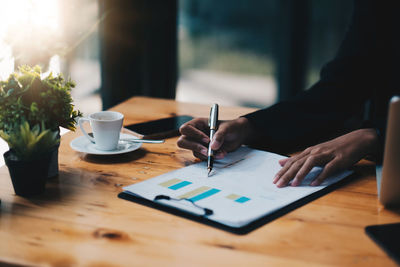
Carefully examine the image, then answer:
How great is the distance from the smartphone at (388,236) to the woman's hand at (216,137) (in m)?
0.43

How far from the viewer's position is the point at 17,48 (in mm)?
1379

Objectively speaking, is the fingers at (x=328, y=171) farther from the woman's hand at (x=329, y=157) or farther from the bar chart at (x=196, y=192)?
the bar chart at (x=196, y=192)

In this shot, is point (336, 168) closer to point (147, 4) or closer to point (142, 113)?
point (142, 113)

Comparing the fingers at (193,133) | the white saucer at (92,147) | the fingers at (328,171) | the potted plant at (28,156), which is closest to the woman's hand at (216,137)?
the fingers at (193,133)

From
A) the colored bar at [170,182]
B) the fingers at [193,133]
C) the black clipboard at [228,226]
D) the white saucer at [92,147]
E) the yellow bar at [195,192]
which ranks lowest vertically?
the black clipboard at [228,226]

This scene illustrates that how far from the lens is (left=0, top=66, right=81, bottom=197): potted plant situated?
78cm

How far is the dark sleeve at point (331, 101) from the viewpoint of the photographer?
117 cm

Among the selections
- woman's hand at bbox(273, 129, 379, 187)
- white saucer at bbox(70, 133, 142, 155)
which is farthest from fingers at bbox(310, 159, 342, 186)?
white saucer at bbox(70, 133, 142, 155)

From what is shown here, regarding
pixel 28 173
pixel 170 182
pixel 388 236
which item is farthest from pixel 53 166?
pixel 388 236

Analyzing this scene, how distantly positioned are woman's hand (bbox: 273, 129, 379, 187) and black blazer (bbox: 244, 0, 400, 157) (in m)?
0.11

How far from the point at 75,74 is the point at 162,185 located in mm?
1499

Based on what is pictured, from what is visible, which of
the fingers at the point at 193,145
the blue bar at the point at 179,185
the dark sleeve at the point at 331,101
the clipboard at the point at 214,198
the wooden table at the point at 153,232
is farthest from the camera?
the dark sleeve at the point at 331,101

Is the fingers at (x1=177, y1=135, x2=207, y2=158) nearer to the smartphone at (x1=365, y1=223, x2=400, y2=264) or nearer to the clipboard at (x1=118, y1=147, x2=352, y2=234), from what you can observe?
the clipboard at (x1=118, y1=147, x2=352, y2=234)

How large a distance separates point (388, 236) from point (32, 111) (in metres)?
0.69
